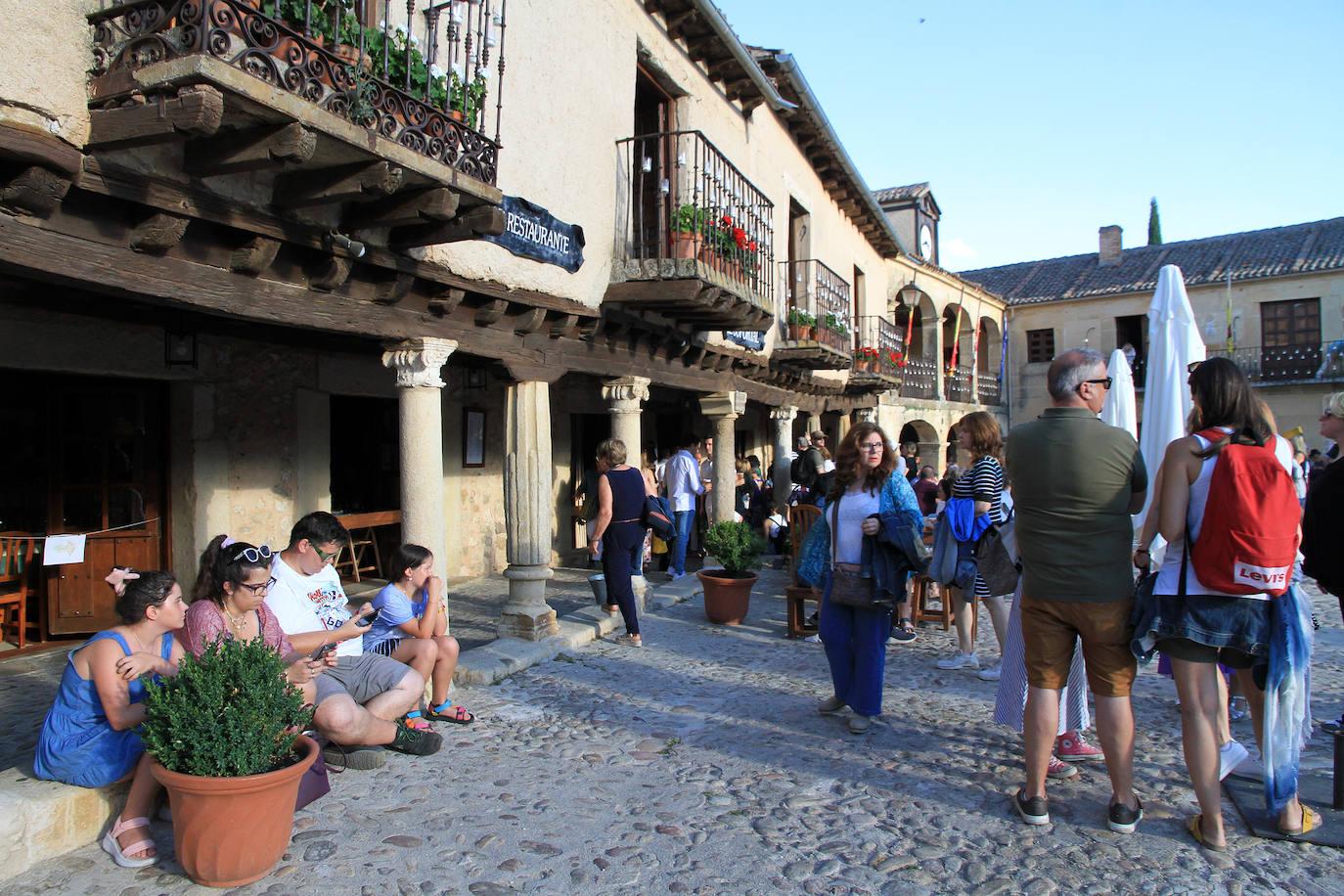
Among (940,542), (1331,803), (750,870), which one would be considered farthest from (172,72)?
(1331,803)

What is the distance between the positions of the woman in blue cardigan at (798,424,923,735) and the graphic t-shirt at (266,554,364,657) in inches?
95.5

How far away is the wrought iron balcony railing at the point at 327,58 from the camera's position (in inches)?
129

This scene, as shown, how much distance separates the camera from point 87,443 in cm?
613

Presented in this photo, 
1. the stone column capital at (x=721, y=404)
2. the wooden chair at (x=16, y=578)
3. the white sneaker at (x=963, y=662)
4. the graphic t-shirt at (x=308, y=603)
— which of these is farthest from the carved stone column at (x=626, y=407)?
the wooden chair at (x=16, y=578)

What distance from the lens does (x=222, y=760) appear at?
2920mm

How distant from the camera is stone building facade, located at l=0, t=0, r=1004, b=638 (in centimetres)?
340

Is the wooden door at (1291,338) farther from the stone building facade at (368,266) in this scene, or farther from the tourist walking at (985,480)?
the tourist walking at (985,480)

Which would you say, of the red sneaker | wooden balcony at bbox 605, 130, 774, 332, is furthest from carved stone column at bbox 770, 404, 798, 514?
the red sneaker

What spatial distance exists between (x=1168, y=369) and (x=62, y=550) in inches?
288

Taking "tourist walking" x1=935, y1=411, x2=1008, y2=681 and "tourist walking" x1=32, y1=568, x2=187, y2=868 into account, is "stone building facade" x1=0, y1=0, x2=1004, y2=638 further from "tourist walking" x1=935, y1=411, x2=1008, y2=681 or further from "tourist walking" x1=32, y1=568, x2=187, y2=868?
"tourist walking" x1=935, y1=411, x2=1008, y2=681

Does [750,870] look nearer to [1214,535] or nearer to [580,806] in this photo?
[580,806]

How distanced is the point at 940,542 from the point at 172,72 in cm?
465

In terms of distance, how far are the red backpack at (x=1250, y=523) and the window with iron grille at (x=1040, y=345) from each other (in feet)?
90.6

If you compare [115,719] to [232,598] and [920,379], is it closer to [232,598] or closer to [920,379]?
[232,598]
